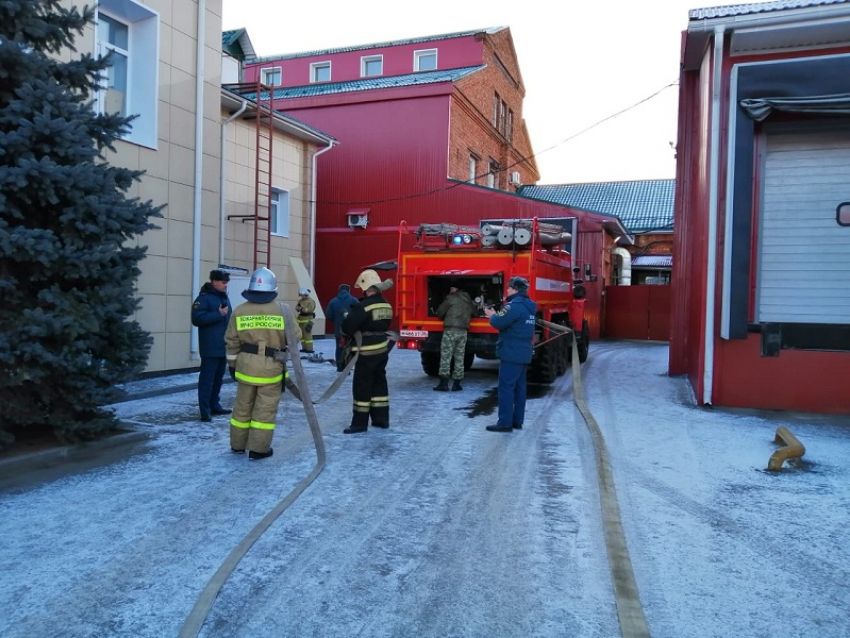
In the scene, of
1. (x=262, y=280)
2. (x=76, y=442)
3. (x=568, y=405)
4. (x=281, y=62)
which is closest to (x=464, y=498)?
(x=262, y=280)

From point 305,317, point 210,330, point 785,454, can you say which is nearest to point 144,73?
point 210,330

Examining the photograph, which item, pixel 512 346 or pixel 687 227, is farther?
pixel 687 227

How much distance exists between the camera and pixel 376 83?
21.8m

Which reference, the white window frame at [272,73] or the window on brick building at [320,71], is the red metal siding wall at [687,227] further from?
the white window frame at [272,73]

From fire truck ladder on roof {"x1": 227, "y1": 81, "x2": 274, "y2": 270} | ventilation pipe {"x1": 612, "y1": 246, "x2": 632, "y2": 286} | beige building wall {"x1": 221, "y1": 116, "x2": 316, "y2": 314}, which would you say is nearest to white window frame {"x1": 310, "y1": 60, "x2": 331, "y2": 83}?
beige building wall {"x1": 221, "y1": 116, "x2": 316, "y2": 314}

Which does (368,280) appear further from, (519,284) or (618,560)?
(618,560)

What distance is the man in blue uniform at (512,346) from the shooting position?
723 centimetres

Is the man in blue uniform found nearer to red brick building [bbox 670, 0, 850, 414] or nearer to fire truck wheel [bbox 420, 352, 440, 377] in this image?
red brick building [bbox 670, 0, 850, 414]

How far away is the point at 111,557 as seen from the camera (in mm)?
3918

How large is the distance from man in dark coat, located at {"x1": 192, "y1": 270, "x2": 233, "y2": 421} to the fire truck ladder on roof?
23.9ft

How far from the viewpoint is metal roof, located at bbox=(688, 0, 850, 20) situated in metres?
7.92

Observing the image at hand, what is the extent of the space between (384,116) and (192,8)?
10461 mm

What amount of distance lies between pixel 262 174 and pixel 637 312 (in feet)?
47.5

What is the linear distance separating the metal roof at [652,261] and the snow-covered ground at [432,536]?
21.2 meters
